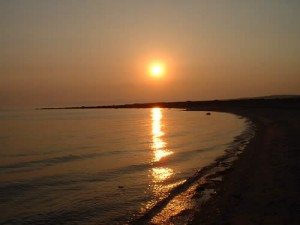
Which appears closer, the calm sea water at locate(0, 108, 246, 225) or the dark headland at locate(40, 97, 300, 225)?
the dark headland at locate(40, 97, 300, 225)

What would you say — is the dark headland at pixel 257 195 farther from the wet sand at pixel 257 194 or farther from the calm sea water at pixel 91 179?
the calm sea water at pixel 91 179

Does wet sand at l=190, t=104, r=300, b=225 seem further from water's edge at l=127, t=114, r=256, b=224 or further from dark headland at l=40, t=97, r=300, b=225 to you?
water's edge at l=127, t=114, r=256, b=224

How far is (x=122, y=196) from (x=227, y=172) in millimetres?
5338

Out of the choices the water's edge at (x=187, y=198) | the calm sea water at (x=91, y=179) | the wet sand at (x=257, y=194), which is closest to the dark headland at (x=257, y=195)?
the wet sand at (x=257, y=194)

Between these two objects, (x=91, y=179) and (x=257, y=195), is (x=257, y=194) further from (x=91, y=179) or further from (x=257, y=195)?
(x=91, y=179)

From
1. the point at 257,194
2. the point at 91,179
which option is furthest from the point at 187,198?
the point at 91,179

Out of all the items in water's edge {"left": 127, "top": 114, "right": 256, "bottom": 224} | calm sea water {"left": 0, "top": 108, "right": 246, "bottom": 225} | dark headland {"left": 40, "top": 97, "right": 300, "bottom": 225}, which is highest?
dark headland {"left": 40, "top": 97, "right": 300, "bottom": 225}

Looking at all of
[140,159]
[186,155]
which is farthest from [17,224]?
[186,155]

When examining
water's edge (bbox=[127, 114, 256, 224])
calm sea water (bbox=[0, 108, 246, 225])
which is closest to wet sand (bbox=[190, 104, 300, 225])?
water's edge (bbox=[127, 114, 256, 224])

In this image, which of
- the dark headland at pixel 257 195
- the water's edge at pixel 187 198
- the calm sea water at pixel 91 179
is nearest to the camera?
the dark headland at pixel 257 195

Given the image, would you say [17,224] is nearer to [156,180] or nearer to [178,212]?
[178,212]

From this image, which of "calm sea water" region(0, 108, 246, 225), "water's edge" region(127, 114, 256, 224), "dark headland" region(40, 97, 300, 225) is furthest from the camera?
"calm sea water" region(0, 108, 246, 225)

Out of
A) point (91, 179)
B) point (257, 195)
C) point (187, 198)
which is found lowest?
point (91, 179)

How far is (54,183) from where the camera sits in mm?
15734
